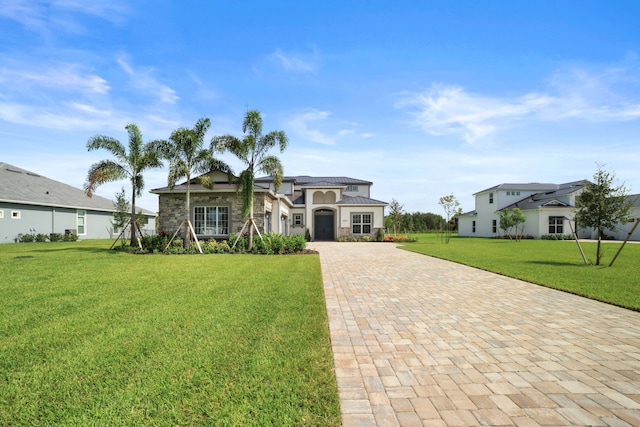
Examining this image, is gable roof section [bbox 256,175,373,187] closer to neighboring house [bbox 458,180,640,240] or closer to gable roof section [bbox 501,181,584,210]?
neighboring house [bbox 458,180,640,240]

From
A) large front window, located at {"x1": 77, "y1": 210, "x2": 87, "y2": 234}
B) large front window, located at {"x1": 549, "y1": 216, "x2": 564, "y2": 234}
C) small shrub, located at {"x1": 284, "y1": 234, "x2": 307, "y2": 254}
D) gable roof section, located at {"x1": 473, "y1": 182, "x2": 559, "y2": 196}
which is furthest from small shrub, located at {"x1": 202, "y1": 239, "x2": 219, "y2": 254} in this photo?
gable roof section, located at {"x1": 473, "y1": 182, "x2": 559, "y2": 196}

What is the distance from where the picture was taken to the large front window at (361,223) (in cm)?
2688

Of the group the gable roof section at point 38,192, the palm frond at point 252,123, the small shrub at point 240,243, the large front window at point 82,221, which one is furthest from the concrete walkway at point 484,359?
the large front window at point 82,221

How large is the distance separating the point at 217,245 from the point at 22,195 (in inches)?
710

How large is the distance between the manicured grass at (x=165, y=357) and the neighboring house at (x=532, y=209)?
106ft

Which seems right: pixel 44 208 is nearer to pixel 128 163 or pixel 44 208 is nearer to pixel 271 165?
pixel 128 163

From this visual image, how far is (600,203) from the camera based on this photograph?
11445 mm

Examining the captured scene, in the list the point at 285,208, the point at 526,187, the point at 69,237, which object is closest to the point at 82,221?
the point at 69,237

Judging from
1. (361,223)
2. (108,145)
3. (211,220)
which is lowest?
(361,223)

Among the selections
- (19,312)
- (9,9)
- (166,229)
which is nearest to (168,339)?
(19,312)

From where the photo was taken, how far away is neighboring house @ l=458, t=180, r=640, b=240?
3117 cm

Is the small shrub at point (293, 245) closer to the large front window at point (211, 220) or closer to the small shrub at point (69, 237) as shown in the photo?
the large front window at point (211, 220)

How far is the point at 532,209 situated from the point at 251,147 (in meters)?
30.3

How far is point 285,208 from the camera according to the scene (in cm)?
2542
